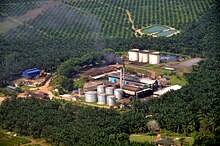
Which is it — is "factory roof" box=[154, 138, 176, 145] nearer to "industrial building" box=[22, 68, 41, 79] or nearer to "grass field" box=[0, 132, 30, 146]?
"grass field" box=[0, 132, 30, 146]

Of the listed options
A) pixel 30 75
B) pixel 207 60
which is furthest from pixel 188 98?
pixel 30 75

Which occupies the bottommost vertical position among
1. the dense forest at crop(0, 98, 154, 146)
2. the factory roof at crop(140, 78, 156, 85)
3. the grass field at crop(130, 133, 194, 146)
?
the grass field at crop(130, 133, 194, 146)

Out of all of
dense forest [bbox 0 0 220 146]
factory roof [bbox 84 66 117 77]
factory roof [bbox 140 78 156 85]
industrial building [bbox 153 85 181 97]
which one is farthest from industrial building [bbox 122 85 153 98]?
factory roof [bbox 84 66 117 77]

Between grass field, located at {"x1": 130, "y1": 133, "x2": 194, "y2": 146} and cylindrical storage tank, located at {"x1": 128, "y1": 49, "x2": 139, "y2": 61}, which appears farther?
cylindrical storage tank, located at {"x1": 128, "y1": 49, "x2": 139, "y2": 61}

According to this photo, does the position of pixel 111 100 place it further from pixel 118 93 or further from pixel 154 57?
pixel 154 57

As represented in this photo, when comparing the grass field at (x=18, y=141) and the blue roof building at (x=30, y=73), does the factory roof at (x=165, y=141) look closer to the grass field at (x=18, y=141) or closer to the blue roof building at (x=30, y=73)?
the grass field at (x=18, y=141)

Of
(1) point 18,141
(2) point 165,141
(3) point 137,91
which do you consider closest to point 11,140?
(1) point 18,141

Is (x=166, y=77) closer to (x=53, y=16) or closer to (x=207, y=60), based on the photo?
(x=207, y=60)

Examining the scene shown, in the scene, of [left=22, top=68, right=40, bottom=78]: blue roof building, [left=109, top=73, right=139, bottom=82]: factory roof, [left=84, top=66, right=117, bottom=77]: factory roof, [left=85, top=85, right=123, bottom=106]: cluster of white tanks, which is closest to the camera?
[left=85, top=85, right=123, bottom=106]: cluster of white tanks
